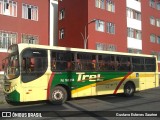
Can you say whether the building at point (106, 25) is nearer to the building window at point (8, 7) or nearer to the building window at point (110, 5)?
the building window at point (110, 5)

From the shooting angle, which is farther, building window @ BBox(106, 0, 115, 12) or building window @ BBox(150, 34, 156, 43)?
building window @ BBox(150, 34, 156, 43)

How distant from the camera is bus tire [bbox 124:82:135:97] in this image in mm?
19109

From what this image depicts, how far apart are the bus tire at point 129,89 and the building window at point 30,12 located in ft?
54.7

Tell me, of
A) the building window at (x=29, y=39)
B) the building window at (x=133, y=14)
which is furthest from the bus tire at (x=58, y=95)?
the building window at (x=133, y=14)

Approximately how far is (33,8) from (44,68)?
1948cm

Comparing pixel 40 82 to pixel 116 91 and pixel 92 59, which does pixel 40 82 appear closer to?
pixel 92 59

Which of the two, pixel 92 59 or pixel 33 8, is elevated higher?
pixel 33 8

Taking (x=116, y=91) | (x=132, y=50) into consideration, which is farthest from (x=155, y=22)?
(x=116, y=91)

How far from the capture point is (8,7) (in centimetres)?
3036

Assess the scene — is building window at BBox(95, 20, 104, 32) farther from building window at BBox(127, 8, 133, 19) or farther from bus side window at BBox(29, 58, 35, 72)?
bus side window at BBox(29, 58, 35, 72)

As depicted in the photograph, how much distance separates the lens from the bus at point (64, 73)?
1395 centimetres

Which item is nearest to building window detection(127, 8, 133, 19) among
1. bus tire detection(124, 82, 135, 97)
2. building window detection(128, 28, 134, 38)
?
building window detection(128, 28, 134, 38)

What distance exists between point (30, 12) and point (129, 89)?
17377mm

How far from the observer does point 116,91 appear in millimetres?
18375
